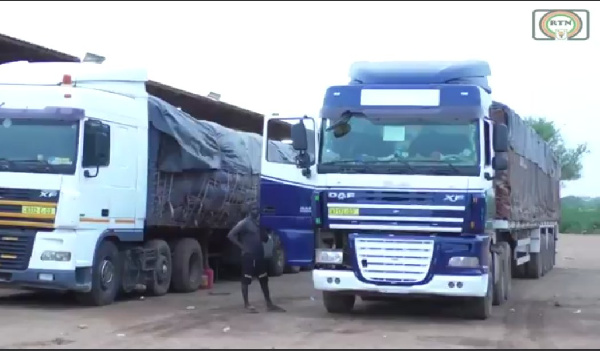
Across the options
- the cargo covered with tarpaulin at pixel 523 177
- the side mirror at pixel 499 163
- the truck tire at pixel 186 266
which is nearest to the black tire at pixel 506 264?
the cargo covered with tarpaulin at pixel 523 177

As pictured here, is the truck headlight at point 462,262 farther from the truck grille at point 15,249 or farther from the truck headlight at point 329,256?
the truck grille at point 15,249

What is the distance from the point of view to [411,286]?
12578 mm

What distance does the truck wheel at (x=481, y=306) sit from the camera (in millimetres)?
13180

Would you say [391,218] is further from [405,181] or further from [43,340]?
[43,340]

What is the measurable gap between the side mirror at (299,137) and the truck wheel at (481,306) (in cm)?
327

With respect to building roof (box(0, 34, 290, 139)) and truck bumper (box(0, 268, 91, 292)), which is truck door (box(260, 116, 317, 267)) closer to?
→ building roof (box(0, 34, 290, 139))

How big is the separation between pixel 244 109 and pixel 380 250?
12792 millimetres

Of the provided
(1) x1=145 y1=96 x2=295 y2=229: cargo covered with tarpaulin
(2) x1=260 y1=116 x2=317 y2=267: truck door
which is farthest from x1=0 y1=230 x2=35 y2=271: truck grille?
(2) x1=260 y1=116 x2=317 y2=267: truck door

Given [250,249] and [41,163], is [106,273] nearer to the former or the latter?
[41,163]

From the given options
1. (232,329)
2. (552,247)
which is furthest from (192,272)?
(552,247)

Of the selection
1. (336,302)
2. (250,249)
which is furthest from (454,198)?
(250,249)

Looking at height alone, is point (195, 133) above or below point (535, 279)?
above

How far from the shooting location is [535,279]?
22.9 metres

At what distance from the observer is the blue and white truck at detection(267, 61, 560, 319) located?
41.1 feet
